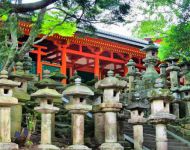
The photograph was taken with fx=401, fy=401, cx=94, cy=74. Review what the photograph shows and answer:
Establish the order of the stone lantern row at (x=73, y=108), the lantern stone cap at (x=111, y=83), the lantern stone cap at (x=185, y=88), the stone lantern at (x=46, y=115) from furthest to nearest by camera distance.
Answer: the lantern stone cap at (x=185, y=88) < the lantern stone cap at (x=111, y=83) < the stone lantern at (x=46, y=115) < the stone lantern row at (x=73, y=108)

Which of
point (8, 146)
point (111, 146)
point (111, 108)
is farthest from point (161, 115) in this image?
point (8, 146)

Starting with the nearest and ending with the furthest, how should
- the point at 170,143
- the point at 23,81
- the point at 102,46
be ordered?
the point at 23,81
the point at 170,143
the point at 102,46

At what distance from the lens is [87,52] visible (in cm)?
2191

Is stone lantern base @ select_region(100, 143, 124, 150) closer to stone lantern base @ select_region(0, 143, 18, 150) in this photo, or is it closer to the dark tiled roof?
stone lantern base @ select_region(0, 143, 18, 150)

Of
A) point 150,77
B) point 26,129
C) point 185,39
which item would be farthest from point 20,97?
point 150,77

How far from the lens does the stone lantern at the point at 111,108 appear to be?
8273 millimetres

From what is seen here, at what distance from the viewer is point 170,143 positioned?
1062 centimetres

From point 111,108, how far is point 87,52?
1365 centimetres

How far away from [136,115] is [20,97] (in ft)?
8.61

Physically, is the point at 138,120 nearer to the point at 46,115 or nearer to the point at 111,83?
the point at 111,83

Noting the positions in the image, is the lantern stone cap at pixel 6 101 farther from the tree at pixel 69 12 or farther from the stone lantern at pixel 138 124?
the stone lantern at pixel 138 124

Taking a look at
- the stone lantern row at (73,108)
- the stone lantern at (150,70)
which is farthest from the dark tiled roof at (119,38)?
the stone lantern row at (73,108)

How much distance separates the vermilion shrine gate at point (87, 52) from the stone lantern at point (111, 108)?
10.3 meters

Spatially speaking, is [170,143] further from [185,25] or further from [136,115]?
[185,25]
